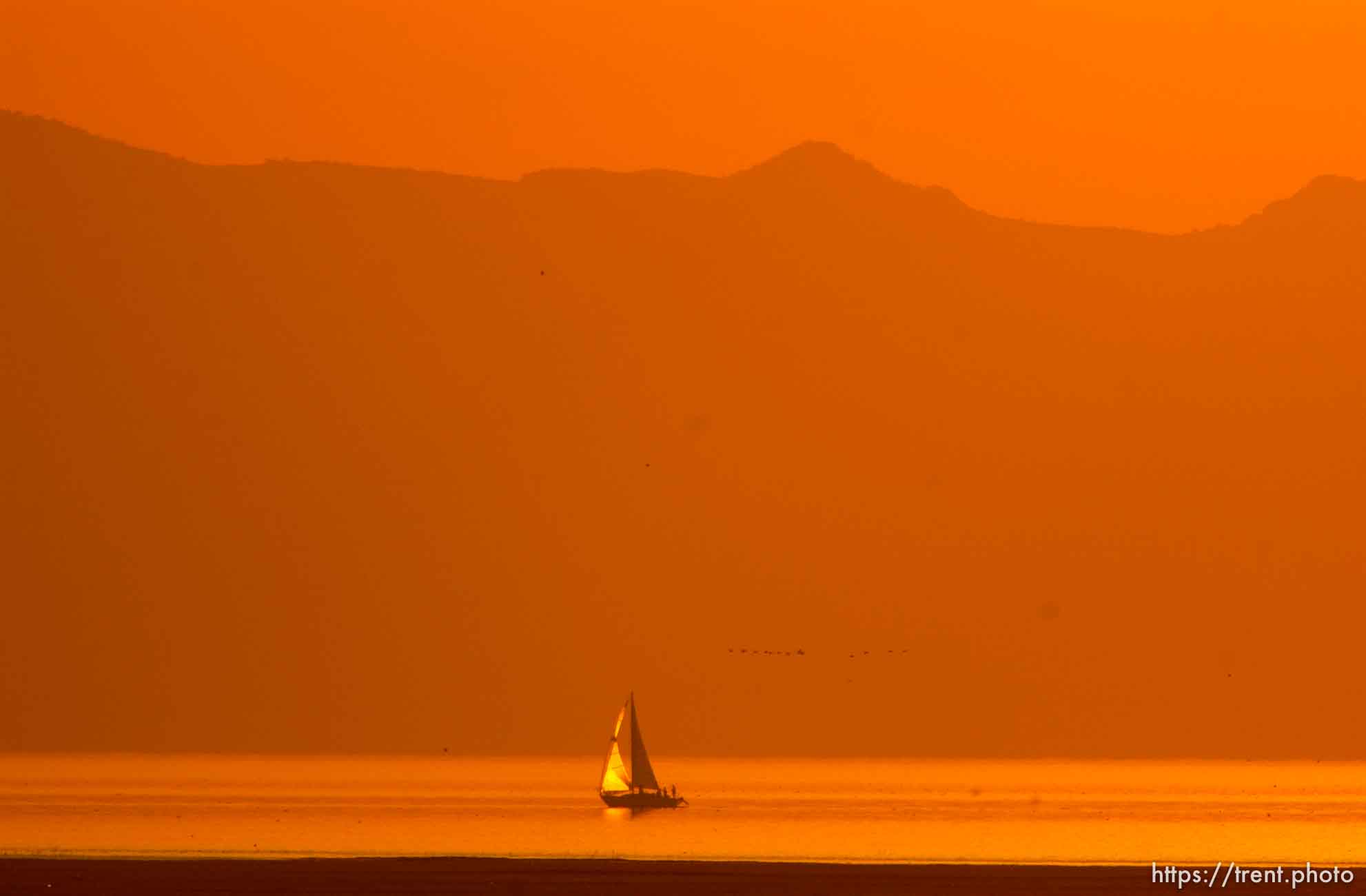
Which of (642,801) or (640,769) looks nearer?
(642,801)

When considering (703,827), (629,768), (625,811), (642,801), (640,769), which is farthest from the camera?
(629,768)

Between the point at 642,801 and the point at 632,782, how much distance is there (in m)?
3.71

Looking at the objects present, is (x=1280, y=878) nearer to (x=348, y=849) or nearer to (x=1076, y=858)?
(x=1076, y=858)

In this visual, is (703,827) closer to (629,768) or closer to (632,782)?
(632,782)

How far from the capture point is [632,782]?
16962cm

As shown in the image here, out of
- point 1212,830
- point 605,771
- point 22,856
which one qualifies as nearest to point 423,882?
point 22,856

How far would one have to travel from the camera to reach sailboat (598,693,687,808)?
6535 inches

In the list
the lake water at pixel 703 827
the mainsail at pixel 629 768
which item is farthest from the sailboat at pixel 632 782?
the lake water at pixel 703 827

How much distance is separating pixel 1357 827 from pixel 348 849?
51871mm

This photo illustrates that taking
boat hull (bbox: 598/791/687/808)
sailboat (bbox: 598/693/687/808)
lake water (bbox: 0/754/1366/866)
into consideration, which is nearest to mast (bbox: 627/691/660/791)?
sailboat (bbox: 598/693/687/808)

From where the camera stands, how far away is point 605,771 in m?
174

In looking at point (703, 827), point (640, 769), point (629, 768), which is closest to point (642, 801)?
point (640, 769)

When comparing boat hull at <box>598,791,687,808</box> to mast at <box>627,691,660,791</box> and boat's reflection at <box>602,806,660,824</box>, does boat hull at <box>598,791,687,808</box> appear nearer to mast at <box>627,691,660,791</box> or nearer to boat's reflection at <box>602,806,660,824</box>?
boat's reflection at <box>602,806,660,824</box>

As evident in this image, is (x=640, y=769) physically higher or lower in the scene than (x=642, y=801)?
higher
